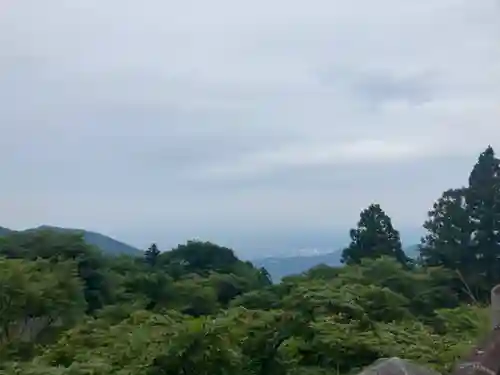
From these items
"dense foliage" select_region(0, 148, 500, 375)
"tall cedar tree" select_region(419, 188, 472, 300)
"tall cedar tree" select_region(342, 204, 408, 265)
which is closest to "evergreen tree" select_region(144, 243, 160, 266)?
"dense foliage" select_region(0, 148, 500, 375)

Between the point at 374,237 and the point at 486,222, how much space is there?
12.2ft

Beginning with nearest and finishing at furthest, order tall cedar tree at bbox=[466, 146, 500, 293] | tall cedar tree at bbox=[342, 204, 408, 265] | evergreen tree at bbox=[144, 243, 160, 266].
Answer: tall cedar tree at bbox=[466, 146, 500, 293]
tall cedar tree at bbox=[342, 204, 408, 265]
evergreen tree at bbox=[144, 243, 160, 266]

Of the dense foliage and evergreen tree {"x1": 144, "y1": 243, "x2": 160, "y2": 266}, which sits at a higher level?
evergreen tree {"x1": 144, "y1": 243, "x2": 160, "y2": 266}

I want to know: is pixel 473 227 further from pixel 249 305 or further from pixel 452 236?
pixel 249 305

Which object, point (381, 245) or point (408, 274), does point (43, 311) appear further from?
point (381, 245)

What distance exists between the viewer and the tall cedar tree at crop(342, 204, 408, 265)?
68.3ft

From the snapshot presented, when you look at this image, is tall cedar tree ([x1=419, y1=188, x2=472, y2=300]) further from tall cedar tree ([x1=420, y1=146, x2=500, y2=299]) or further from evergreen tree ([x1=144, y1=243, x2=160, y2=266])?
evergreen tree ([x1=144, y1=243, x2=160, y2=266])

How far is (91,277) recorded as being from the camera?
16938mm

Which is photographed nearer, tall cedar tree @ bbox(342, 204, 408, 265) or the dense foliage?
the dense foliage

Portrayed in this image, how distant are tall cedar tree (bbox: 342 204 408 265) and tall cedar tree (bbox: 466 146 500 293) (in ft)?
9.05

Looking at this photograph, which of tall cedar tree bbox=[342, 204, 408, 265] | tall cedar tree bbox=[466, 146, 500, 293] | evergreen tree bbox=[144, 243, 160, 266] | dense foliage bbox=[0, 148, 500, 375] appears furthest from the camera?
evergreen tree bbox=[144, 243, 160, 266]

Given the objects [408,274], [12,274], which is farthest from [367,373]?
[408,274]

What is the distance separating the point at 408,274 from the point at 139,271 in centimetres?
751

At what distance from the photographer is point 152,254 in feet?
83.4
